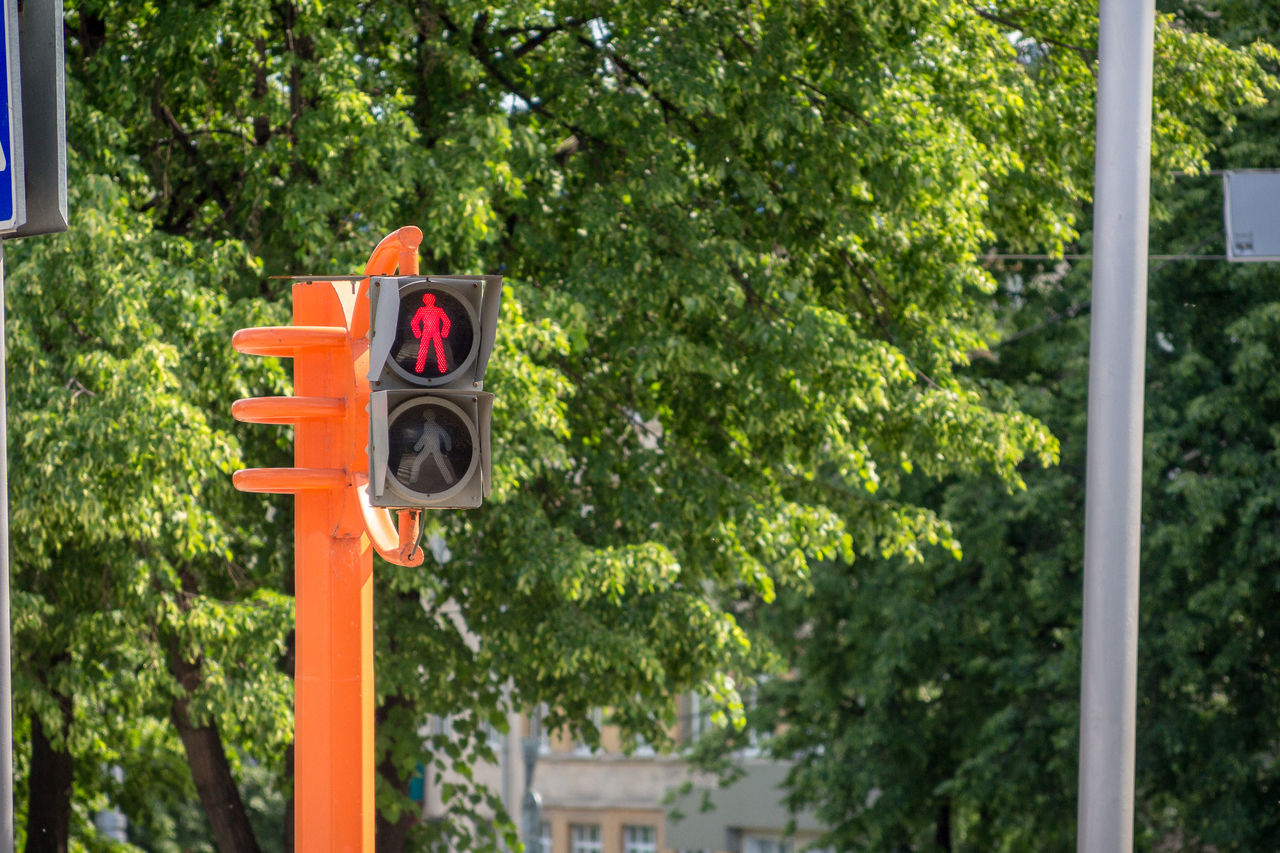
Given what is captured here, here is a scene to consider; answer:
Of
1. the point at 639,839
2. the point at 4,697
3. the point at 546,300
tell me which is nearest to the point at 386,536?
the point at 4,697

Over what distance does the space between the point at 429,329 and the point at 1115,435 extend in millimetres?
3098

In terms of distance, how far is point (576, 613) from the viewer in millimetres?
10000

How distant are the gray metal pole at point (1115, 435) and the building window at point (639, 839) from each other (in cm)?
3347

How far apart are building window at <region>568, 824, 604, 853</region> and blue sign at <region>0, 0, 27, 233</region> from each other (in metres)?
37.0

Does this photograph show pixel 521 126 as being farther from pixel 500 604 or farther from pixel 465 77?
pixel 500 604

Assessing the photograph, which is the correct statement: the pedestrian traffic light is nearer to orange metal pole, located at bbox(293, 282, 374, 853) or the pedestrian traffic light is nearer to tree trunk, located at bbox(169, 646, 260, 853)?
orange metal pole, located at bbox(293, 282, 374, 853)

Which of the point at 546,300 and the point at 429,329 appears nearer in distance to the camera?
the point at 429,329

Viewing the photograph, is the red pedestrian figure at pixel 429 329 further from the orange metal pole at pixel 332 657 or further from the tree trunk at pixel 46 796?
the tree trunk at pixel 46 796

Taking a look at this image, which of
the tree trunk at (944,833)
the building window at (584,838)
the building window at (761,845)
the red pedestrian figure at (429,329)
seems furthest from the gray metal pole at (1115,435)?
the building window at (584,838)

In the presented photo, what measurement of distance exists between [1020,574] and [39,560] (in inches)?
504

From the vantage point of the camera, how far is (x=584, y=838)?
39.9m

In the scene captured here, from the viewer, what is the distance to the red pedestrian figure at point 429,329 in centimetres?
414

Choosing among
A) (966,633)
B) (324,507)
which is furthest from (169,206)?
(966,633)

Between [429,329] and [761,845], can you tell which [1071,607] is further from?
[761,845]
